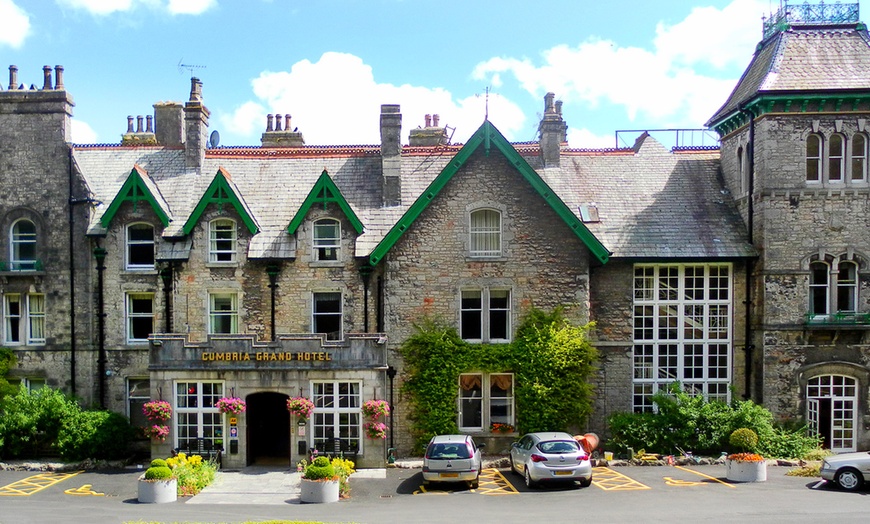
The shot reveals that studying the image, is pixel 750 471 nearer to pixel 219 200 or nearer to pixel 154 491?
pixel 154 491

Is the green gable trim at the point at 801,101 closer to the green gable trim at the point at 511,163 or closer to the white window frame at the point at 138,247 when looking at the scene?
the green gable trim at the point at 511,163

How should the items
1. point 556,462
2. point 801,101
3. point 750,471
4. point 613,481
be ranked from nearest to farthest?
1. point 556,462
2. point 750,471
3. point 613,481
4. point 801,101

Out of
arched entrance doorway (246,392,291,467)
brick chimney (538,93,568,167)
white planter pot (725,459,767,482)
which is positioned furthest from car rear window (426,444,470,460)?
brick chimney (538,93,568,167)

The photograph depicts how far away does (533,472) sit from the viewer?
795 inches

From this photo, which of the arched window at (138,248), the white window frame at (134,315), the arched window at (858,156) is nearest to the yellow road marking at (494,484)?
the white window frame at (134,315)

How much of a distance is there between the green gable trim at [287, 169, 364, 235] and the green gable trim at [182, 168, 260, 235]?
159 centimetres

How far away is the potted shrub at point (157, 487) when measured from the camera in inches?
762

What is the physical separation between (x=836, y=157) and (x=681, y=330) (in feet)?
27.6

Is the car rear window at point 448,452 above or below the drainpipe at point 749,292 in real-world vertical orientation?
below

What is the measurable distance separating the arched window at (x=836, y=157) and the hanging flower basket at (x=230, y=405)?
22.5 metres

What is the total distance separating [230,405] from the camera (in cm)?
2347

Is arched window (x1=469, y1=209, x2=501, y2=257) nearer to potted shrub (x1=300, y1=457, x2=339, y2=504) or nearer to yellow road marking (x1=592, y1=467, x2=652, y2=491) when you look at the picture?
yellow road marking (x1=592, y1=467, x2=652, y2=491)

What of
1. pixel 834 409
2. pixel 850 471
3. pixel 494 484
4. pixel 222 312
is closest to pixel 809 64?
pixel 834 409

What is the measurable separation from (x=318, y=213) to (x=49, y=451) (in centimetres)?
1281
